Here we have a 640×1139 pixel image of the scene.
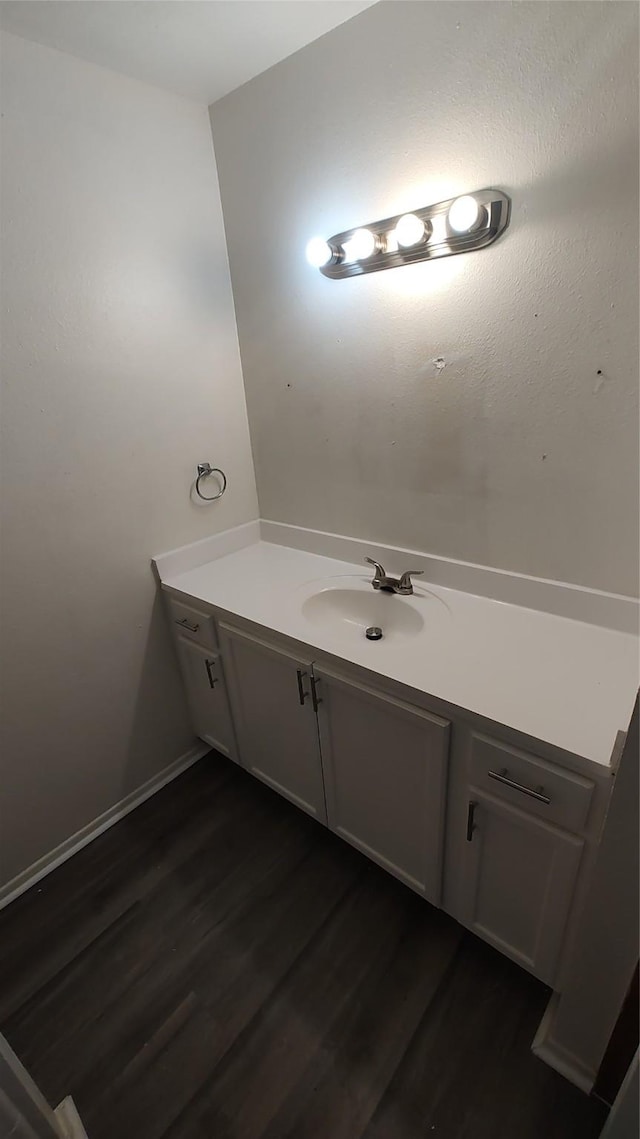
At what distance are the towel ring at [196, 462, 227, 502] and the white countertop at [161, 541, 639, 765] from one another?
0.33 m

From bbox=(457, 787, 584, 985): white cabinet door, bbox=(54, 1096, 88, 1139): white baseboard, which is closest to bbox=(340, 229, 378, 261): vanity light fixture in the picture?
bbox=(457, 787, 584, 985): white cabinet door

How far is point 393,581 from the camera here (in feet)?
4.93

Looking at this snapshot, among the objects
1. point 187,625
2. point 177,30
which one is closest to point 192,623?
point 187,625

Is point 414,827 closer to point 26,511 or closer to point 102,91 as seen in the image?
point 26,511

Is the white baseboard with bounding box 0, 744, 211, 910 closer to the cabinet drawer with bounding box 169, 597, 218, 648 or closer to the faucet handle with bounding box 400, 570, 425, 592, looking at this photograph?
the cabinet drawer with bounding box 169, 597, 218, 648

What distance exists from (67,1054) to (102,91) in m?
2.38

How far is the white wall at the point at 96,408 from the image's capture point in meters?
1.23

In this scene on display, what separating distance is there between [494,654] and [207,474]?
1133mm

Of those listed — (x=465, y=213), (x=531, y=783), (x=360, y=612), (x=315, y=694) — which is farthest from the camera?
(x=360, y=612)

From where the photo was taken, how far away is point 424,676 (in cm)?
109

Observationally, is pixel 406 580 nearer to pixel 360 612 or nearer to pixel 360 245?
pixel 360 612

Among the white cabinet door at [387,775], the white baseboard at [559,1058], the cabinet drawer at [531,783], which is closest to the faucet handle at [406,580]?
the white cabinet door at [387,775]

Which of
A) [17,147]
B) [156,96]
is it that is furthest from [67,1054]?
[156,96]

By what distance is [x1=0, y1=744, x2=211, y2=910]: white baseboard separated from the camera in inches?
60.0
